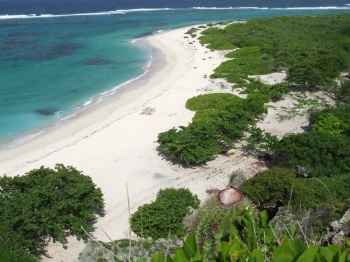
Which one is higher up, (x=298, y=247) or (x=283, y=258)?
(x=283, y=258)

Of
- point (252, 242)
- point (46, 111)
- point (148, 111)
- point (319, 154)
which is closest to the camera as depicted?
point (252, 242)

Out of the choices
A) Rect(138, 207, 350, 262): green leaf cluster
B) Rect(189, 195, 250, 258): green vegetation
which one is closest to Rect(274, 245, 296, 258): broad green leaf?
Rect(138, 207, 350, 262): green leaf cluster

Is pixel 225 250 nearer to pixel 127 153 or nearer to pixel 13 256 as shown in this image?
pixel 13 256

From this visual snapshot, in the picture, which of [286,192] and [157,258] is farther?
[286,192]

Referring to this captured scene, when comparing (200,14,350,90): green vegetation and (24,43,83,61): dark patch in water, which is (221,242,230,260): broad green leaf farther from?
(24,43,83,61): dark patch in water

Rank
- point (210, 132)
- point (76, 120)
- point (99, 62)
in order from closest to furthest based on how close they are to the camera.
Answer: point (210, 132) → point (76, 120) → point (99, 62)

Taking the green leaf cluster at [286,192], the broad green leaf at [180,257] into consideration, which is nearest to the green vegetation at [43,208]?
the green leaf cluster at [286,192]

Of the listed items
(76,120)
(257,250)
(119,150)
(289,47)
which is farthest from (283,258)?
(289,47)

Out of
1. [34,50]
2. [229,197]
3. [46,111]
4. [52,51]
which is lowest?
[46,111]
